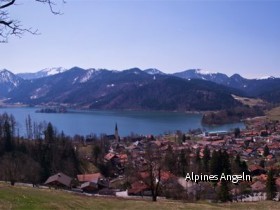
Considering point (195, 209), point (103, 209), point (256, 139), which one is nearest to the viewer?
point (103, 209)

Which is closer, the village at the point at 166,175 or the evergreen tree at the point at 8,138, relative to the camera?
the village at the point at 166,175

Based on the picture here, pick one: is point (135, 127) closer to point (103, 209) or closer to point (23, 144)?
point (23, 144)

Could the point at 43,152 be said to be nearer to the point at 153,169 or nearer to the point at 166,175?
the point at 166,175

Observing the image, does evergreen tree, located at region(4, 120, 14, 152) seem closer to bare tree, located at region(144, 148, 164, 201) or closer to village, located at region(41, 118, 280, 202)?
village, located at region(41, 118, 280, 202)

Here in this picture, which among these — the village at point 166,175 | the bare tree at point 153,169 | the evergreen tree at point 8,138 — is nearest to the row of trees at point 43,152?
the evergreen tree at point 8,138

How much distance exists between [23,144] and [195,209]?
5062cm

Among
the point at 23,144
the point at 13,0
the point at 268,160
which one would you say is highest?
the point at 13,0

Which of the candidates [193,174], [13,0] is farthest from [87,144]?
[13,0]

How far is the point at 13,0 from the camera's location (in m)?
8.20

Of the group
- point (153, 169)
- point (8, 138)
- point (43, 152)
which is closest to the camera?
point (153, 169)

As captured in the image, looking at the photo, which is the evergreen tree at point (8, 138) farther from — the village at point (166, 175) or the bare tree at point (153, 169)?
the bare tree at point (153, 169)

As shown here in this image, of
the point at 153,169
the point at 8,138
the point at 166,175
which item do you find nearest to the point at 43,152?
the point at 8,138

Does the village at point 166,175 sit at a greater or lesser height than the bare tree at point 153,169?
lesser

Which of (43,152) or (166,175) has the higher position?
(43,152)
